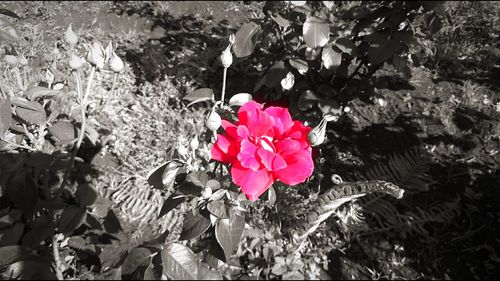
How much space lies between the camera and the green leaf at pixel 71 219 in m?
1.34

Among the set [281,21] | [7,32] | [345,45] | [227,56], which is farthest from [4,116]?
[345,45]

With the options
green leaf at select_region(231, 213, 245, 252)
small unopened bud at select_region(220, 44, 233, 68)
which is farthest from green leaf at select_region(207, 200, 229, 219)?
small unopened bud at select_region(220, 44, 233, 68)

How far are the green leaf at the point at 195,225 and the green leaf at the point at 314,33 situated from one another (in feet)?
3.60

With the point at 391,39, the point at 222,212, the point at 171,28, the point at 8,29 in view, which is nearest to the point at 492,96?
the point at 391,39

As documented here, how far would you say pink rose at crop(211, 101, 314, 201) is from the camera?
92 centimetres

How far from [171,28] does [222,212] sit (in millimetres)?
2781

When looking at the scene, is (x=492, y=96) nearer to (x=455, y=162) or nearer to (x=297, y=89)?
(x=455, y=162)

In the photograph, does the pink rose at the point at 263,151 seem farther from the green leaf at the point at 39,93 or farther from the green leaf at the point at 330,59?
the green leaf at the point at 330,59

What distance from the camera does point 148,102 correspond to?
271 cm

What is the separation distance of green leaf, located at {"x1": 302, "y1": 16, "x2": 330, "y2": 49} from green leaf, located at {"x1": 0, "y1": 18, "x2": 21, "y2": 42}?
1295 mm

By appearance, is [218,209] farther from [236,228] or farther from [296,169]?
[296,169]

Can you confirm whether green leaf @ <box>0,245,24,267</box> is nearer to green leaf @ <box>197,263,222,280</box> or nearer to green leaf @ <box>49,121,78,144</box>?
green leaf @ <box>49,121,78,144</box>

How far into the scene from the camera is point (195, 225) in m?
1.13

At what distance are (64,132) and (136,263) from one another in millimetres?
883
